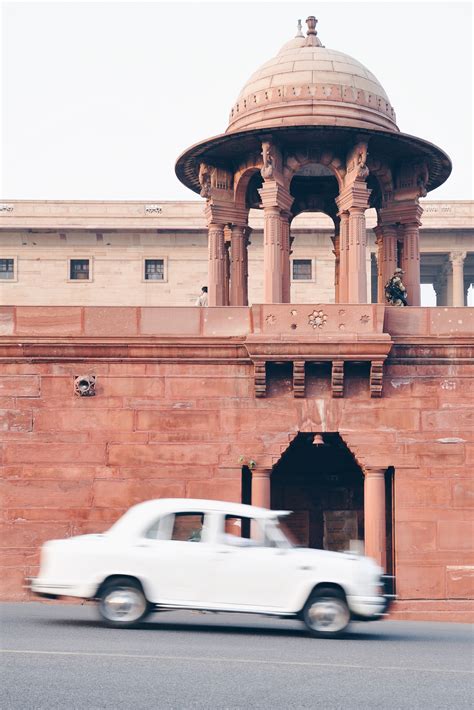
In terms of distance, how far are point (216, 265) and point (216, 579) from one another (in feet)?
44.6

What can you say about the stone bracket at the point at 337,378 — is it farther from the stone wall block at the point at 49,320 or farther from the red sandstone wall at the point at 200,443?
the stone wall block at the point at 49,320

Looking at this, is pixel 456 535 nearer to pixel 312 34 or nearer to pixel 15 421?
pixel 15 421

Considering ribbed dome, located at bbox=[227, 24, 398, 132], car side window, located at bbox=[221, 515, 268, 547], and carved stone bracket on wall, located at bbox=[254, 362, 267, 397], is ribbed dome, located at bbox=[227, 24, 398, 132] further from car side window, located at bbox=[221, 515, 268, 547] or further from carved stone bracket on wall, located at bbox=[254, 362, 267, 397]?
car side window, located at bbox=[221, 515, 268, 547]

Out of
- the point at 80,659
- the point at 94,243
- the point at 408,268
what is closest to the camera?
the point at 80,659

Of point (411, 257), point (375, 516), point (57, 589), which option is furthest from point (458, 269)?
point (57, 589)

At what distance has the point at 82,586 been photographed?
13875 millimetres

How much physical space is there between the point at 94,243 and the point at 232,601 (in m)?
36.1

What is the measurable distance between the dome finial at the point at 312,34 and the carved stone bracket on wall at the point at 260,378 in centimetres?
916

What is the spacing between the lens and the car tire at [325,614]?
45.5ft

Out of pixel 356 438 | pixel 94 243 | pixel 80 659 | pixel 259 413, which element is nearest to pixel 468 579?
pixel 356 438

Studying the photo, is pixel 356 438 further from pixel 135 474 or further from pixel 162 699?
pixel 162 699

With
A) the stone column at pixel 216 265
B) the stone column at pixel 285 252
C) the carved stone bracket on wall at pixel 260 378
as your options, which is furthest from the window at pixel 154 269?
the carved stone bracket on wall at pixel 260 378

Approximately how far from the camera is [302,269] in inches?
1907

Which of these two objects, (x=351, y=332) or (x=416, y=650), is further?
(x=351, y=332)
